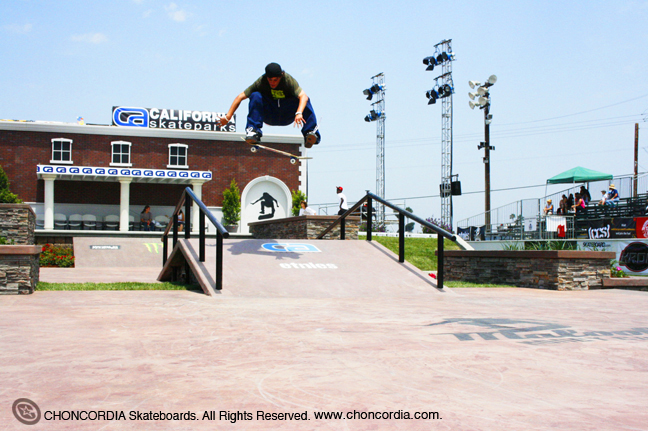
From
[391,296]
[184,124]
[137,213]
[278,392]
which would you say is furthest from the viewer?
[184,124]

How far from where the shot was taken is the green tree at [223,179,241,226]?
33031mm

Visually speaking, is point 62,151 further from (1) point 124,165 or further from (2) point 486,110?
(2) point 486,110

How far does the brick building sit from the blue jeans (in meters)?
21.5

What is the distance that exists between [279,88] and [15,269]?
5383 millimetres

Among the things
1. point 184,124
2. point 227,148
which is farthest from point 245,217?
point 184,124

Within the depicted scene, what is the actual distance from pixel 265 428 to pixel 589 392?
1.76m

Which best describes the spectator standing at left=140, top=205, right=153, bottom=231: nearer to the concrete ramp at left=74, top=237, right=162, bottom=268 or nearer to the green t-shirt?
the concrete ramp at left=74, top=237, right=162, bottom=268

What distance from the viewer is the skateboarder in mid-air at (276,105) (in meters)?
10.0

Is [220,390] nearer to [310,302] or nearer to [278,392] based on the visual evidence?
[278,392]

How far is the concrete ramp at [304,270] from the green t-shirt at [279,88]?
2.81m

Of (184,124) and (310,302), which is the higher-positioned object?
(184,124)

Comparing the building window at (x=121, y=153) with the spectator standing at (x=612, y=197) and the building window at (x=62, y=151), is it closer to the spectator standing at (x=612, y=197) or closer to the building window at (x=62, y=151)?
the building window at (x=62, y=151)

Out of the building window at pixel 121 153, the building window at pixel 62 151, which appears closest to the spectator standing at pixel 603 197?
the building window at pixel 121 153

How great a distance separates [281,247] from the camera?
10.2m
